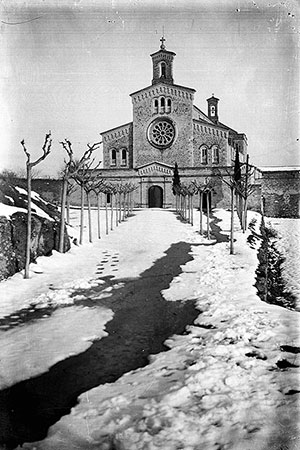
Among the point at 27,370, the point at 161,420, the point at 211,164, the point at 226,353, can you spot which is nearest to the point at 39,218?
the point at 27,370

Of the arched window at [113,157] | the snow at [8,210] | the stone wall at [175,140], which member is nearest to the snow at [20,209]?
the snow at [8,210]

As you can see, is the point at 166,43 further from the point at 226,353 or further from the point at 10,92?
the point at 226,353

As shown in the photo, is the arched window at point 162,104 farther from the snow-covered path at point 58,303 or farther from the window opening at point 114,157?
the snow-covered path at point 58,303

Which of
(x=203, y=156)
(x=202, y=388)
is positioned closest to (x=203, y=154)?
(x=203, y=156)

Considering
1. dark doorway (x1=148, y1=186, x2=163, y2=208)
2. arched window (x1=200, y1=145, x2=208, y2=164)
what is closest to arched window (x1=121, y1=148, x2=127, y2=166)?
dark doorway (x1=148, y1=186, x2=163, y2=208)

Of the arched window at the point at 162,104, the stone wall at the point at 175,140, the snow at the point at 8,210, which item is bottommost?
the snow at the point at 8,210

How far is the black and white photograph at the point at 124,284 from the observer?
2350 mm

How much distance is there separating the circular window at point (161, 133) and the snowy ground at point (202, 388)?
18.2m

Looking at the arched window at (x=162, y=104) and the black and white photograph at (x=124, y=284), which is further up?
the arched window at (x=162, y=104)

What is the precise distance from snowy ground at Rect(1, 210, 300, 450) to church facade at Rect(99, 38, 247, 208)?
1431cm

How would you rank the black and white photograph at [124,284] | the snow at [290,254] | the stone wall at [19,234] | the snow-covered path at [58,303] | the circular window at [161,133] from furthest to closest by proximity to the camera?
the circular window at [161,133] → the snow at [290,254] → the stone wall at [19,234] → the snow-covered path at [58,303] → the black and white photograph at [124,284]

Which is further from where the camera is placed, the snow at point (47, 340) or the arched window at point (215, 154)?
the arched window at point (215, 154)

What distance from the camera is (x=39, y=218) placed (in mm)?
5488

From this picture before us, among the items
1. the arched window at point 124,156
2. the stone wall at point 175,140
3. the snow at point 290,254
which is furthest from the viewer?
the arched window at point 124,156
